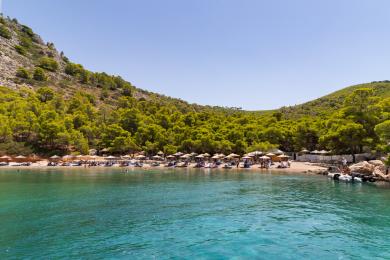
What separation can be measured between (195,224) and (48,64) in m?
136

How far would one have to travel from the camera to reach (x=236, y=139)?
65.6 meters

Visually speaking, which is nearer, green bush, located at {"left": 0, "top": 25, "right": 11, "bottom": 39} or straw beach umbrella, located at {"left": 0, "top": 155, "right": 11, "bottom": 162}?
straw beach umbrella, located at {"left": 0, "top": 155, "right": 11, "bottom": 162}

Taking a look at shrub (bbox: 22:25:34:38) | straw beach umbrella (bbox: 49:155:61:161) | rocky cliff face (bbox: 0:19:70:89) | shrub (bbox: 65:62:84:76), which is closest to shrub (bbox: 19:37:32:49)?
rocky cliff face (bbox: 0:19:70:89)

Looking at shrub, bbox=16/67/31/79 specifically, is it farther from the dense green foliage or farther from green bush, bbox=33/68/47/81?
the dense green foliage

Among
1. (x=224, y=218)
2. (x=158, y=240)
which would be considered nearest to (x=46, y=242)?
(x=158, y=240)

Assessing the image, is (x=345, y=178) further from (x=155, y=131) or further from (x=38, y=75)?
(x=38, y=75)

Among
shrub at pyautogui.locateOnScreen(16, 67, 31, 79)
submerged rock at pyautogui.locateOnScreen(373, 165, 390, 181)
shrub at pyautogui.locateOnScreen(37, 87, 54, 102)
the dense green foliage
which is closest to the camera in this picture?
submerged rock at pyautogui.locateOnScreen(373, 165, 390, 181)

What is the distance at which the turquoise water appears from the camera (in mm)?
12141

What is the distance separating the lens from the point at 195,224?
16.2m

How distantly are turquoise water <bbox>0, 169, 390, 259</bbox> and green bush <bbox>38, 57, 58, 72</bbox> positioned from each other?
119 meters

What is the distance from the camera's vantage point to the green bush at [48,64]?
131125 mm

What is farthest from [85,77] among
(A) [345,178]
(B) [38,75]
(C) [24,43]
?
(A) [345,178]

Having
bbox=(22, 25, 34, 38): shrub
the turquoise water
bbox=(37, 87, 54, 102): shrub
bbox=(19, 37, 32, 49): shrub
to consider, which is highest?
bbox=(22, 25, 34, 38): shrub

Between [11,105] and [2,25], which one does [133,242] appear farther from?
[2,25]
